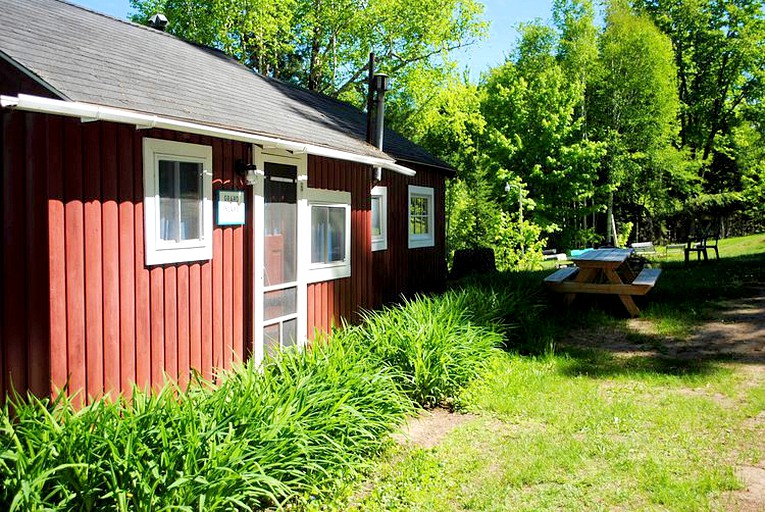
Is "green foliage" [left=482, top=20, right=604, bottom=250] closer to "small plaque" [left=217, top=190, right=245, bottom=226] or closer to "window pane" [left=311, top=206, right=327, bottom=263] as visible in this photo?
"window pane" [left=311, top=206, right=327, bottom=263]

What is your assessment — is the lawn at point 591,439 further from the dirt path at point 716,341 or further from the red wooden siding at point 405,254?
the red wooden siding at point 405,254

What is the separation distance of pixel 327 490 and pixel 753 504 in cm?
241

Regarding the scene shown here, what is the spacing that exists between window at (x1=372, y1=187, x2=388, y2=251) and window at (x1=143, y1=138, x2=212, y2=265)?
4340mm

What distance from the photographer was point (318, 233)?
23.4ft

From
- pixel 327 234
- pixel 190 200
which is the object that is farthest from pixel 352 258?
pixel 190 200

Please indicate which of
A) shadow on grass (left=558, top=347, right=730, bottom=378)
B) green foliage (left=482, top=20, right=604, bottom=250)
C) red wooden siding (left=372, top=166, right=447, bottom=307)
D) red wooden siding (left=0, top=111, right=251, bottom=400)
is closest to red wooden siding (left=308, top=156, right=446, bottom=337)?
Result: red wooden siding (left=372, top=166, right=447, bottom=307)

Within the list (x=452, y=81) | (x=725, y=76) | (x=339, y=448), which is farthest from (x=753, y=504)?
(x=725, y=76)

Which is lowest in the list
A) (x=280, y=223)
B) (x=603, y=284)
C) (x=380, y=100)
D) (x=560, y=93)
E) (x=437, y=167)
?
(x=603, y=284)

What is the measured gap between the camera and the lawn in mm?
3818

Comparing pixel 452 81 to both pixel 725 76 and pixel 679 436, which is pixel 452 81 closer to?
pixel 725 76

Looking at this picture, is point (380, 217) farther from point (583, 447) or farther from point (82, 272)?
point (82, 272)

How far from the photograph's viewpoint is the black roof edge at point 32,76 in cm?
402

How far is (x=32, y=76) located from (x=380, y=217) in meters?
6.09

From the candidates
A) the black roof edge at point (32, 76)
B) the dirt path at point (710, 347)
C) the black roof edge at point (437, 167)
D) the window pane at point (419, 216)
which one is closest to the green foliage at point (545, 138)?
the black roof edge at point (437, 167)
